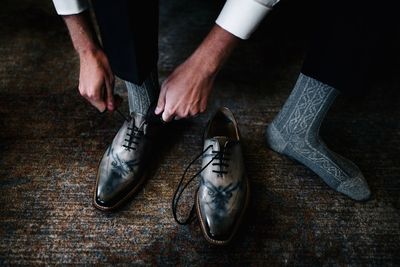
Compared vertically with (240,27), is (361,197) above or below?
below

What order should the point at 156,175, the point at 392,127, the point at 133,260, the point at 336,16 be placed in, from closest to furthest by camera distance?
the point at 336,16 < the point at 133,260 < the point at 156,175 < the point at 392,127

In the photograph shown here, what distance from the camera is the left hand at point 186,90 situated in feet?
2.07

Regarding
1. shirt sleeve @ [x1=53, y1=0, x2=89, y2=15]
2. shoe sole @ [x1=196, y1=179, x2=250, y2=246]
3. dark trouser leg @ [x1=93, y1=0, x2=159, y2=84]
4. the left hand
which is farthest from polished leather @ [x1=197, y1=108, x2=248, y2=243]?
shirt sleeve @ [x1=53, y1=0, x2=89, y2=15]

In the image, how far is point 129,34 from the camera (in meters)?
0.61

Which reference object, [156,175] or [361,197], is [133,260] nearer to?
[156,175]

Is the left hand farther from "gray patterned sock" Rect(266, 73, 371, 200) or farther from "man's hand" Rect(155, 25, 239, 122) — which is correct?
"gray patterned sock" Rect(266, 73, 371, 200)

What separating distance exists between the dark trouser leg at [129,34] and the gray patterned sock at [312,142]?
0.38 meters

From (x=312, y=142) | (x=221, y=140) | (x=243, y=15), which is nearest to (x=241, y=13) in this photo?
(x=243, y=15)

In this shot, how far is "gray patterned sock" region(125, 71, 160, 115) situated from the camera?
770mm

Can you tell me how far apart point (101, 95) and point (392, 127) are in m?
0.89

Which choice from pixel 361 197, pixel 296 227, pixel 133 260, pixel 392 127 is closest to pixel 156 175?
pixel 133 260

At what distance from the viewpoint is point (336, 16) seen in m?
0.59

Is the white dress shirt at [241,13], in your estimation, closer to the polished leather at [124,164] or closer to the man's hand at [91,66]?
the man's hand at [91,66]

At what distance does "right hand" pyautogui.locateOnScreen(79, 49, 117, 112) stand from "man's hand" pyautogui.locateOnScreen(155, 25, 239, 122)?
0.46ft
